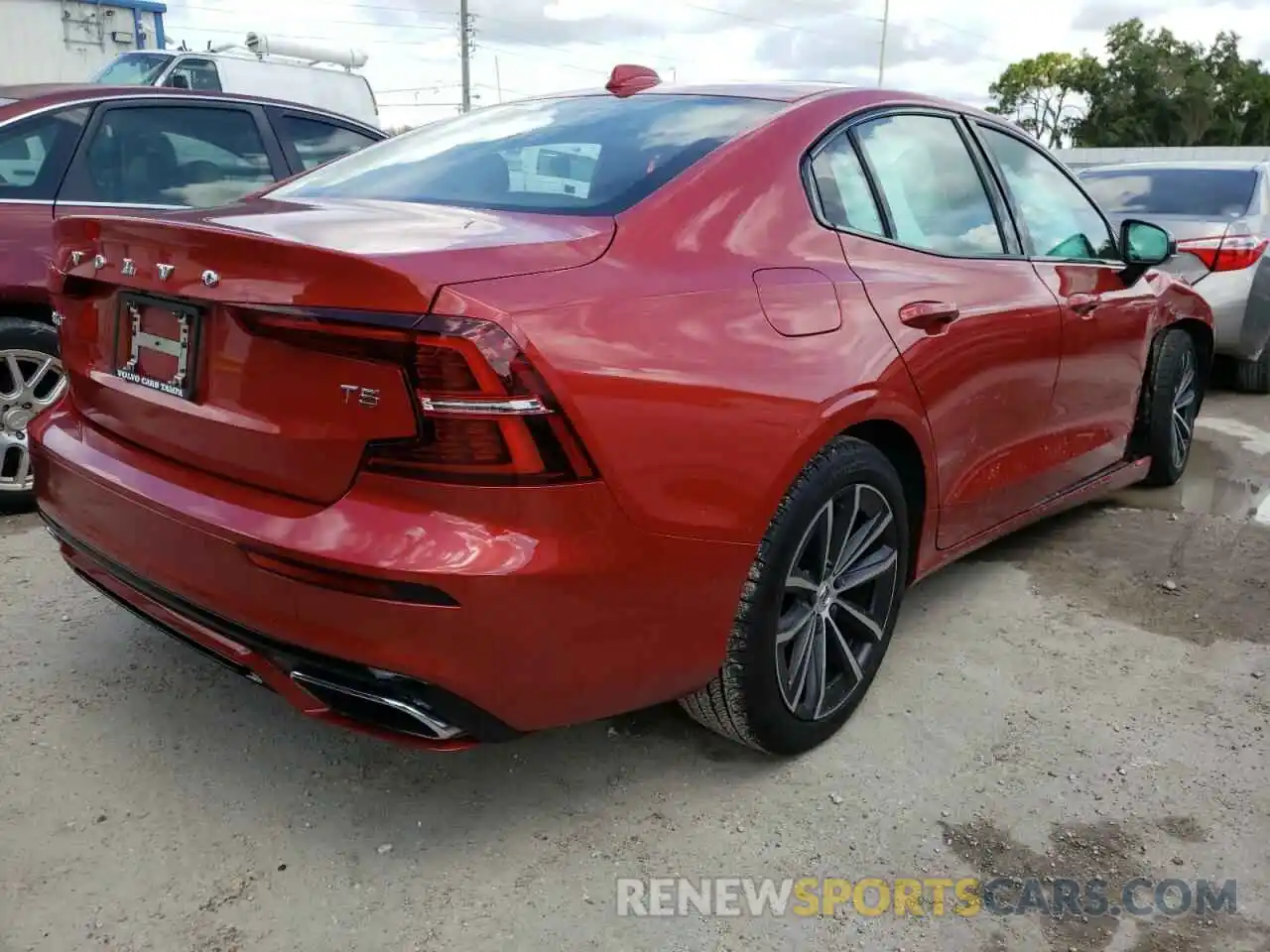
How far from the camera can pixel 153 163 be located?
14.6 ft

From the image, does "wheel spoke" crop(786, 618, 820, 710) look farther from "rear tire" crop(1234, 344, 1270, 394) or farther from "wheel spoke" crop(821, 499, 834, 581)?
"rear tire" crop(1234, 344, 1270, 394)

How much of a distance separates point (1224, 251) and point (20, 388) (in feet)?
20.8

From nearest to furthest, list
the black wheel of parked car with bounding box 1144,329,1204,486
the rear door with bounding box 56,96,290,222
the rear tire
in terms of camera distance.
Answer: the rear door with bounding box 56,96,290,222 < the black wheel of parked car with bounding box 1144,329,1204,486 < the rear tire

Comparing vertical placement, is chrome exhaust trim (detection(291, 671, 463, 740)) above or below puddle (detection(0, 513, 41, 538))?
above

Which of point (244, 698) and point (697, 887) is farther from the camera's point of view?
point (244, 698)

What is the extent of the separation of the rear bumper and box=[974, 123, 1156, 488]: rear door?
1.84 meters

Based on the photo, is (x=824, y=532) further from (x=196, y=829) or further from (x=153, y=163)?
(x=153, y=163)

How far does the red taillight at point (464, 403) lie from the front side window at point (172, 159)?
291cm

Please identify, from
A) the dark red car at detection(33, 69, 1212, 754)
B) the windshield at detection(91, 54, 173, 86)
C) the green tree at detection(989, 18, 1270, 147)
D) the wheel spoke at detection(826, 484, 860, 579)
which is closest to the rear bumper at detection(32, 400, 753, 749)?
the dark red car at detection(33, 69, 1212, 754)

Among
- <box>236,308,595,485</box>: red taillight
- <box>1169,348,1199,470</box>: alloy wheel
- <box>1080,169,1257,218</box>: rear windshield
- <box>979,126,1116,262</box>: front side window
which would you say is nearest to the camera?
<box>236,308,595,485</box>: red taillight

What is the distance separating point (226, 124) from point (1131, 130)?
60005 millimetres

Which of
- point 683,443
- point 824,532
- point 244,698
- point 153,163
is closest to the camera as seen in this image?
point 683,443

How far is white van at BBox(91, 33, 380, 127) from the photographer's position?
9.63 meters

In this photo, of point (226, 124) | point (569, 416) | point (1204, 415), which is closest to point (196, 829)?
point (569, 416)
